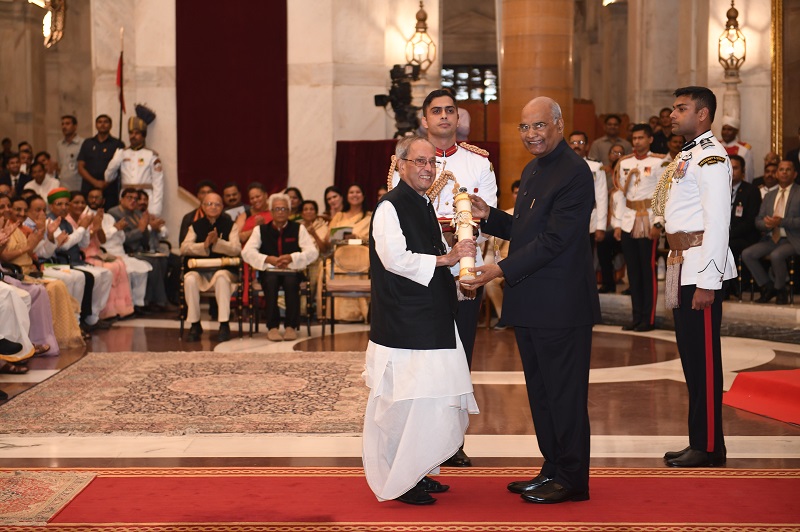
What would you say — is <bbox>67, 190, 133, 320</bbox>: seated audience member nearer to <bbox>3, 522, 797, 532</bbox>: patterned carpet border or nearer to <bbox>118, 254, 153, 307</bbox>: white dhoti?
<bbox>118, 254, 153, 307</bbox>: white dhoti

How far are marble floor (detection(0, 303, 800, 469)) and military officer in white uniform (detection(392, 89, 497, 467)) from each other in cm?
76

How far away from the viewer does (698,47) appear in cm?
1627

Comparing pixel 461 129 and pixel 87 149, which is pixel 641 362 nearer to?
pixel 461 129

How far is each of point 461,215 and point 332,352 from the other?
5042 millimetres

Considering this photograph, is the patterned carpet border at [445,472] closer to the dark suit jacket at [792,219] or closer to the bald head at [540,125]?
the bald head at [540,125]

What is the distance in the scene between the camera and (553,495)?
5074 mm

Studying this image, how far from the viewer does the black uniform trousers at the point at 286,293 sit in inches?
432

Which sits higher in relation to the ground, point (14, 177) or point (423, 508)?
point (14, 177)

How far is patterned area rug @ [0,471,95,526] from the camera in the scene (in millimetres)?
4898

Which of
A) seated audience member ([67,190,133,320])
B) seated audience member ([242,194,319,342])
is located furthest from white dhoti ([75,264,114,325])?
seated audience member ([242,194,319,342])

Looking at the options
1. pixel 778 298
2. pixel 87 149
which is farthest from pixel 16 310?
pixel 778 298

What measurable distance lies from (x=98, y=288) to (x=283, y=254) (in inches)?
86.2

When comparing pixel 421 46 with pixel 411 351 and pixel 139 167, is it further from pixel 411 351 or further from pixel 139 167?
pixel 411 351


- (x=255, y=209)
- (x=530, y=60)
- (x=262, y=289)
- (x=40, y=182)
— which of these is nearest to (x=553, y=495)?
(x=262, y=289)
